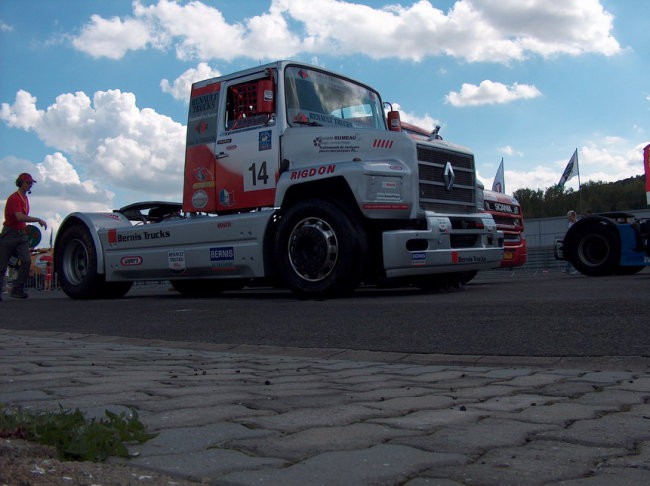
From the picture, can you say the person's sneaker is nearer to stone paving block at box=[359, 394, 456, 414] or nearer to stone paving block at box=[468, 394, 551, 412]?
stone paving block at box=[359, 394, 456, 414]

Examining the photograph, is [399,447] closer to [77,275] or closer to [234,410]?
[234,410]

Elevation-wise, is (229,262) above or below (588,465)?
above

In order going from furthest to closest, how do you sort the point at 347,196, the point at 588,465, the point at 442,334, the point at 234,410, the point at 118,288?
the point at 118,288
the point at 347,196
the point at 442,334
the point at 234,410
the point at 588,465

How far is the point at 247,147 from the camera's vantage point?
9852 mm

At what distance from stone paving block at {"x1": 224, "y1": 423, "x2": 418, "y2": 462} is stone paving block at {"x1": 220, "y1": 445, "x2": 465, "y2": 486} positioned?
7 centimetres

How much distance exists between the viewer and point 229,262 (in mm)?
9891

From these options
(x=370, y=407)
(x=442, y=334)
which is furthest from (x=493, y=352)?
(x=370, y=407)

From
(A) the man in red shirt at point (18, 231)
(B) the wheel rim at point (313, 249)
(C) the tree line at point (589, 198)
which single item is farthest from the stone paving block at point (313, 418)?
(C) the tree line at point (589, 198)

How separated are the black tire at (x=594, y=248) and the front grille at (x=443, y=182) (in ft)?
12.4

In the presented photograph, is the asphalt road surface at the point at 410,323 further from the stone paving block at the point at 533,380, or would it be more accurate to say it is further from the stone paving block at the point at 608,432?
the stone paving block at the point at 608,432

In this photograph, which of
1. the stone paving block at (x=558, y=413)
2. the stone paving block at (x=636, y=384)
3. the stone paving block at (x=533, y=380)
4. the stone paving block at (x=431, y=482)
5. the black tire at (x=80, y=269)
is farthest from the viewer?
the black tire at (x=80, y=269)

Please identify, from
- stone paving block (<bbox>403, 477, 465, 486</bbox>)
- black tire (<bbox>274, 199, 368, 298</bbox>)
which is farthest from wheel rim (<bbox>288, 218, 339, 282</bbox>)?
stone paving block (<bbox>403, 477, 465, 486</bbox>)

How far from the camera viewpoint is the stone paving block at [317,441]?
7.54 feet

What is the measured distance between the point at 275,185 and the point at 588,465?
760cm
